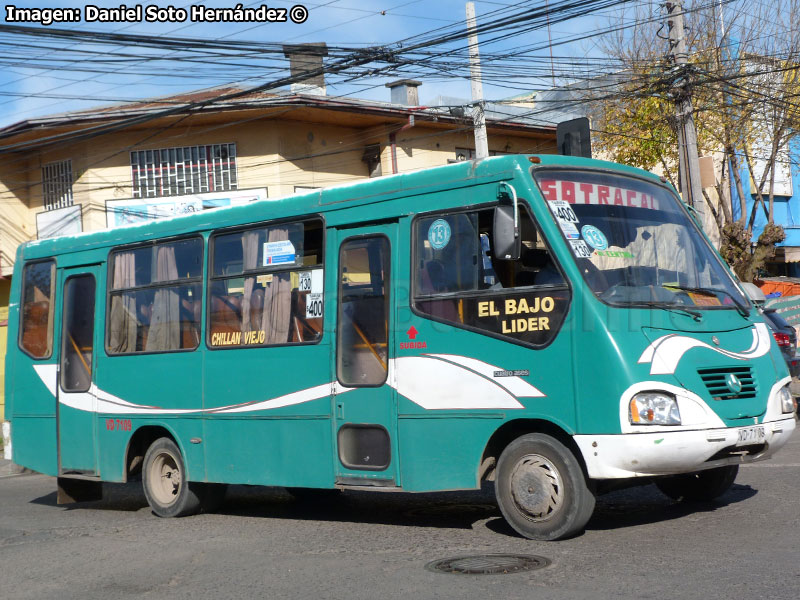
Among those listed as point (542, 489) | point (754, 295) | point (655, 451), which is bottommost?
point (542, 489)

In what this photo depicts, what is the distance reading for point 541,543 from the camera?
705 cm

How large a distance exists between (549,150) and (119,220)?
1271cm

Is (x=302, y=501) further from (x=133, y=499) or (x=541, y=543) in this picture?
(x=541, y=543)

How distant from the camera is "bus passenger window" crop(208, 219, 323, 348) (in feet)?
29.0

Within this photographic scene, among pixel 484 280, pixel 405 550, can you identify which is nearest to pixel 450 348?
pixel 484 280

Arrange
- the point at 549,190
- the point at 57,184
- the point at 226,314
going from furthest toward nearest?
the point at 57,184 → the point at 226,314 → the point at 549,190

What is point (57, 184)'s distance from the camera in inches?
1051

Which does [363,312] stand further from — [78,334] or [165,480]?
[78,334]

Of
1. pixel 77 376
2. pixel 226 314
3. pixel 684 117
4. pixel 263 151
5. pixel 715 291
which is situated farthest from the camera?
pixel 263 151

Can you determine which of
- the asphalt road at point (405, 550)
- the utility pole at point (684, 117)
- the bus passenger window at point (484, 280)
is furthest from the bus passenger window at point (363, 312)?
the utility pole at point (684, 117)

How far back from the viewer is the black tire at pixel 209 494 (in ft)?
33.1

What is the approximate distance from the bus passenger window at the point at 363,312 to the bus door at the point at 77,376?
3703mm

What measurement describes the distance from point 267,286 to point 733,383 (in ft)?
13.5

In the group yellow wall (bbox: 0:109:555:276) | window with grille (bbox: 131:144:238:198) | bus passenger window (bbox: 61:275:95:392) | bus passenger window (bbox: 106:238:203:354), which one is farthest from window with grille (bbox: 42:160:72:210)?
bus passenger window (bbox: 106:238:203:354)
